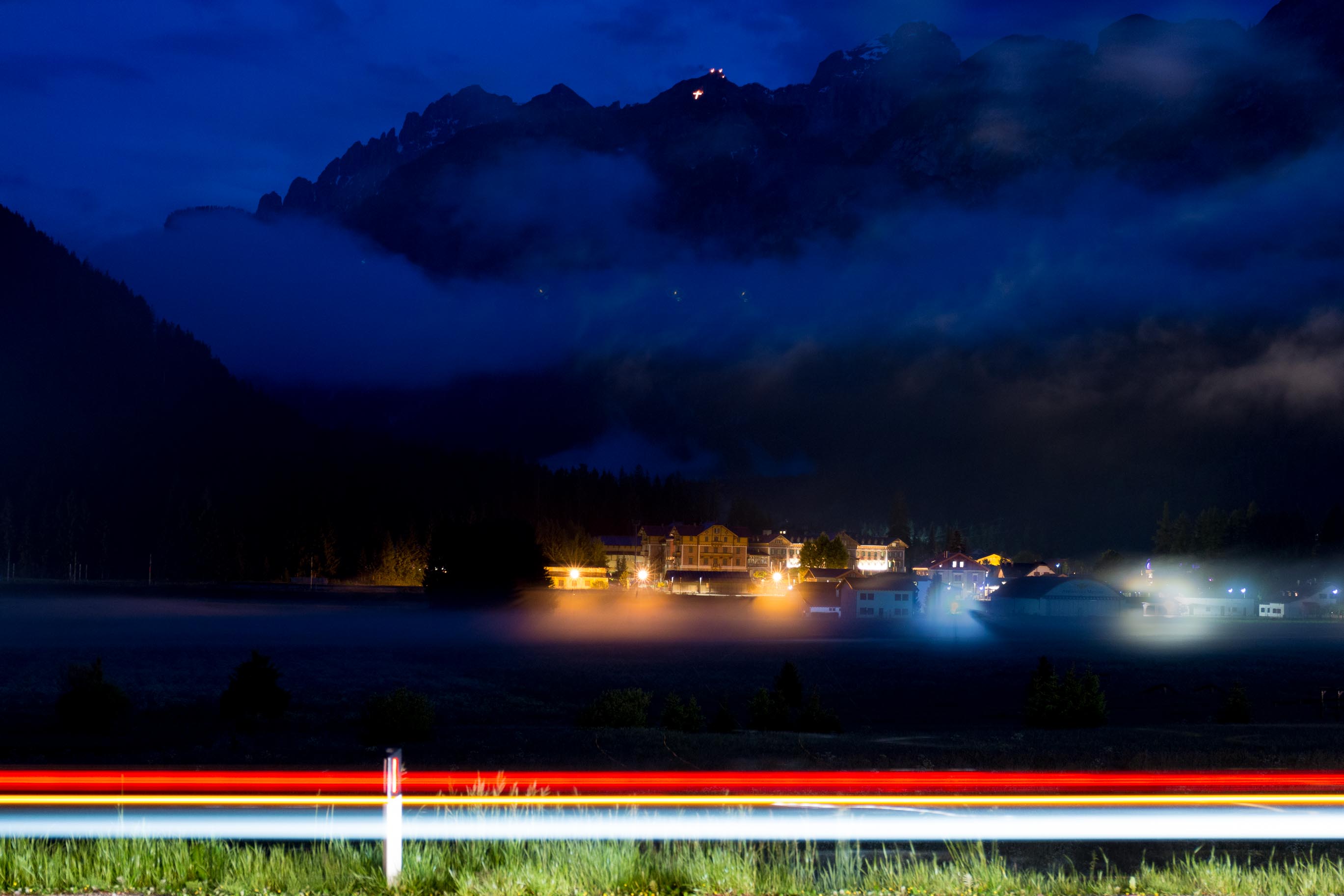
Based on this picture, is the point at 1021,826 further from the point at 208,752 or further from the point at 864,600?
the point at 864,600

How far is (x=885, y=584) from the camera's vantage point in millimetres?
110500

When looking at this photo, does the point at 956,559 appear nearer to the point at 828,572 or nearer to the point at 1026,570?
the point at 1026,570

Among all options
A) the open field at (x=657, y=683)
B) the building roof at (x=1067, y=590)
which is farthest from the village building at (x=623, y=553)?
the building roof at (x=1067, y=590)

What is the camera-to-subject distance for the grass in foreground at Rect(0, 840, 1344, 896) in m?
8.33

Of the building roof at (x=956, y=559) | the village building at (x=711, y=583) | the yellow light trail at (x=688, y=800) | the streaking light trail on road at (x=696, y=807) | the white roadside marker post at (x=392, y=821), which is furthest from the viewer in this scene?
the building roof at (x=956, y=559)

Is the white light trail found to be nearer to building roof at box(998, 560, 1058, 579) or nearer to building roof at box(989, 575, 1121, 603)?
building roof at box(989, 575, 1121, 603)

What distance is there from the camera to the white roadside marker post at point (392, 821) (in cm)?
825

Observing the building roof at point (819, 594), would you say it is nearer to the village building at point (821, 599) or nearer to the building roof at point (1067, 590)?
the village building at point (821, 599)

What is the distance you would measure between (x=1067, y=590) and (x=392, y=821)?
336 feet

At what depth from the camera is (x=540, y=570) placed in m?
129

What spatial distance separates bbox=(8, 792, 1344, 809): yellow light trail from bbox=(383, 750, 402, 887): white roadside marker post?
5.87ft

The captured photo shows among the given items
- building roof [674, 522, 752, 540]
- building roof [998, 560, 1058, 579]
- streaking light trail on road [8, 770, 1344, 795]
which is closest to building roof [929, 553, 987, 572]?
building roof [998, 560, 1058, 579]

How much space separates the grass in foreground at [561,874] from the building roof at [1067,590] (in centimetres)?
9854

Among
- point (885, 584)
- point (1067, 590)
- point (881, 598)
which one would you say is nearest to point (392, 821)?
point (1067, 590)
